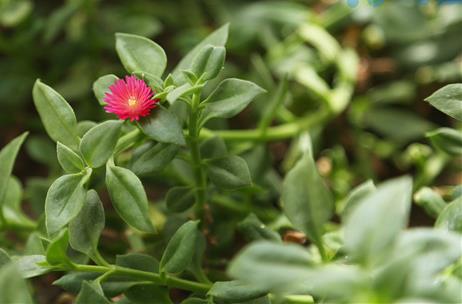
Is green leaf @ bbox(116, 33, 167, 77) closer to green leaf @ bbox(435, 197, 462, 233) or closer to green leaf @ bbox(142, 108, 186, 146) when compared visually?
green leaf @ bbox(142, 108, 186, 146)

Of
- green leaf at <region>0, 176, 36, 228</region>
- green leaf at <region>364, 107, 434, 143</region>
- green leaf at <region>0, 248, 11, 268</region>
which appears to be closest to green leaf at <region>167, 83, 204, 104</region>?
green leaf at <region>0, 248, 11, 268</region>

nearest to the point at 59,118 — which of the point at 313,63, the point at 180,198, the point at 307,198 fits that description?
the point at 180,198

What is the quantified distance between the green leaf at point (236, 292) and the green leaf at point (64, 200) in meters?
0.14

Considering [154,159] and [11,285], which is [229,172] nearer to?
[154,159]

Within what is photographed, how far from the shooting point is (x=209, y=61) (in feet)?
2.06

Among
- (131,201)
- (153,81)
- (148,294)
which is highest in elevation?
(153,81)

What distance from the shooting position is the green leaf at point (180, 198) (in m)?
0.73

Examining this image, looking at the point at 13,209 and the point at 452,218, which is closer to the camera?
the point at 452,218

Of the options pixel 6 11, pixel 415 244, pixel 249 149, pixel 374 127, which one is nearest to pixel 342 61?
pixel 374 127

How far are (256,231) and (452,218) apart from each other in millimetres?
199

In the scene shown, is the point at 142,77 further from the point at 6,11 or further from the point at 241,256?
the point at 6,11

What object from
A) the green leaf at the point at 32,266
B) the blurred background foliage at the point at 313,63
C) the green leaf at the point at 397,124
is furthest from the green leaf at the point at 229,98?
the green leaf at the point at 397,124

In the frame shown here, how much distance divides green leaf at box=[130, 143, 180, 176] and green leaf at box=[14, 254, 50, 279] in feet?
0.40

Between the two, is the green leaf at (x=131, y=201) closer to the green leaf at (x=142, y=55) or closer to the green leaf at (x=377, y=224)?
the green leaf at (x=142, y=55)
